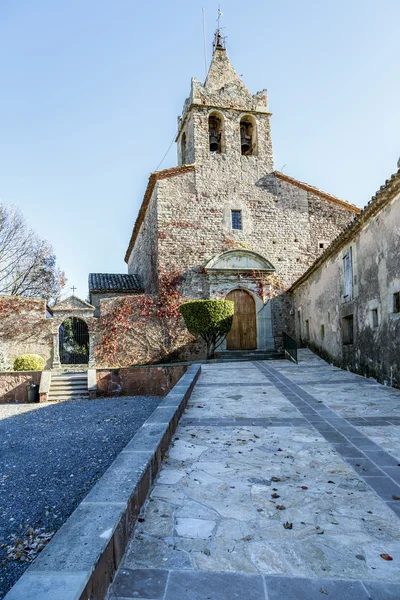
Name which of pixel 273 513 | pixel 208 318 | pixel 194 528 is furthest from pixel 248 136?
pixel 194 528

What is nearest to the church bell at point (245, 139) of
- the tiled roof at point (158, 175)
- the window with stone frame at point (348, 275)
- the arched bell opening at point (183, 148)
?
the arched bell opening at point (183, 148)

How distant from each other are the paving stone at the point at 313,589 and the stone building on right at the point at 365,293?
6071mm

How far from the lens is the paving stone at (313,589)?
1.74 m

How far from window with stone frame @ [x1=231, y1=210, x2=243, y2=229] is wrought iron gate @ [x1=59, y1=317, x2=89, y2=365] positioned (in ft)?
26.4

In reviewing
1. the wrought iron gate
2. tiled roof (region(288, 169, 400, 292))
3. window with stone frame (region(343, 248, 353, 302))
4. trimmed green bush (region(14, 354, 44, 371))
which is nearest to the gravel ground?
trimmed green bush (region(14, 354, 44, 371))

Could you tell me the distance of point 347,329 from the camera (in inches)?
406

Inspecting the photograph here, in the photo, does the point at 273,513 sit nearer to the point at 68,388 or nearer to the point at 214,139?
the point at 68,388

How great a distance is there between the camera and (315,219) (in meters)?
16.9

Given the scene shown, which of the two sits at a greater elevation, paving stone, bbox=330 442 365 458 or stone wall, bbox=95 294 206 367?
stone wall, bbox=95 294 206 367

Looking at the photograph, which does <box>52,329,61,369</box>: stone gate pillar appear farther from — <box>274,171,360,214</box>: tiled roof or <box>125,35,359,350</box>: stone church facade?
<box>274,171,360,214</box>: tiled roof

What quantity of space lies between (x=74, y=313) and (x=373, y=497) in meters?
13.8

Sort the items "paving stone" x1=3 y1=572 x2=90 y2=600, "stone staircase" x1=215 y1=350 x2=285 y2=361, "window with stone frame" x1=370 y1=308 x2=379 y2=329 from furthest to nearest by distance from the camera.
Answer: "stone staircase" x1=215 y1=350 x2=285 y2=361, "window with stone frame" x1=370 y1=308 x2=379 y2=329, "paving stone" x1=3 y1=572 x2=90 y2=600

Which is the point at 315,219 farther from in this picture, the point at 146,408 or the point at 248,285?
the point at 146,408

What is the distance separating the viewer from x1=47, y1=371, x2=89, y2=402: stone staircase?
1173 centimetres
